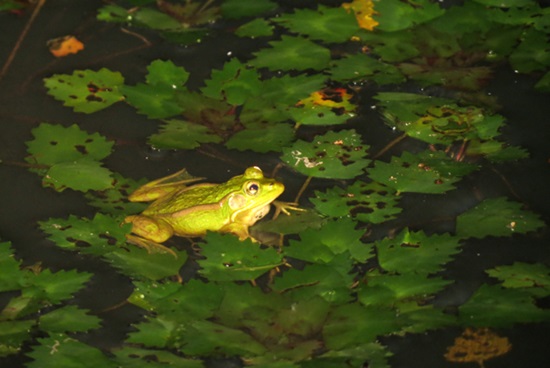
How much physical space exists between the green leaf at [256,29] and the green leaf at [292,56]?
0.13 m

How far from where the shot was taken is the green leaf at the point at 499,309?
283 centimetres

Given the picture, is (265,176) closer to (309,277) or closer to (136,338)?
(309,277)

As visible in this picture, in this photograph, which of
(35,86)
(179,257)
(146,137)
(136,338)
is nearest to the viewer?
(136,338)

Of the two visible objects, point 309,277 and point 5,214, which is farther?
point 5,214

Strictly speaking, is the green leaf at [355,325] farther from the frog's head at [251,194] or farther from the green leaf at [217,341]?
the frog's head at [251,194]

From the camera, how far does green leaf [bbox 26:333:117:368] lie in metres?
2.74

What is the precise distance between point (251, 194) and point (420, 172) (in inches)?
20.8

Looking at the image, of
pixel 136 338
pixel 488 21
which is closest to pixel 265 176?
pixel 136 338

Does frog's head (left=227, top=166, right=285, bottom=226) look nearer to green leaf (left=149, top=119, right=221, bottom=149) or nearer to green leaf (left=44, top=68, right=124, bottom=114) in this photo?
green leaf (left=149, top=119, right=221, bottom=149)

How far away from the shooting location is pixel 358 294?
2869 millimetres

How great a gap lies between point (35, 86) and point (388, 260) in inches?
57.5

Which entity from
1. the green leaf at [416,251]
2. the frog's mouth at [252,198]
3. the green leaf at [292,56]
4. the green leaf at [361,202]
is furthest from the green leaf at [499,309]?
the green leaf at [292,56]

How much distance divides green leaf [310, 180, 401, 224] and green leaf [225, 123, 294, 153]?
0.27 metres

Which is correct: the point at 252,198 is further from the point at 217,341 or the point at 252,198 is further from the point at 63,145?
the point at 63,145
